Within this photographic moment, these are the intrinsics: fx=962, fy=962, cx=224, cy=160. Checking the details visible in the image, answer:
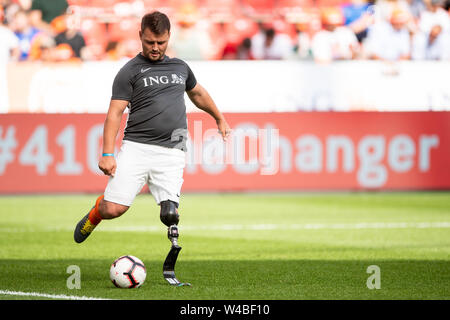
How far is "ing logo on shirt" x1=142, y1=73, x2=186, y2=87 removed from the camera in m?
7.95

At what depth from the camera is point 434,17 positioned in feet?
69.2

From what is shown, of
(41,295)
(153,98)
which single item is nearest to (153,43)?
(153,98)

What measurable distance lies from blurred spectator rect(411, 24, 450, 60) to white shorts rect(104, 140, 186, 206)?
13.4 m

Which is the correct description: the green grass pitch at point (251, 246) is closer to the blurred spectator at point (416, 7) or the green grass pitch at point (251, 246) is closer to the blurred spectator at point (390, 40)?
the blurred spectator at point (390, 40)

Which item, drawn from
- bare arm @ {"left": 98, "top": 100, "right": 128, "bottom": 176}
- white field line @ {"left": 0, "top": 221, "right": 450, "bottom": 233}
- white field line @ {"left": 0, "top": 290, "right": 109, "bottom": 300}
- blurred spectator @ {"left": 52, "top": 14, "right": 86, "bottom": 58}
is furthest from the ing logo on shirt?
blurred spectator @ {"left": 52, "top": 14, "right": 86, "bottom": 58}

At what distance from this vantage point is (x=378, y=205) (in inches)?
653

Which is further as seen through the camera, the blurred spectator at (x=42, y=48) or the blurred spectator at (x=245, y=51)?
the blurred spectator at (x=245, y=51)

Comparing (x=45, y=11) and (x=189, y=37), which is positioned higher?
(x=45, y=11)

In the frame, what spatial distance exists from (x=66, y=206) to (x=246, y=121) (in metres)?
3.86

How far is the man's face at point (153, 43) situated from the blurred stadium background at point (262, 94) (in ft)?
24.6

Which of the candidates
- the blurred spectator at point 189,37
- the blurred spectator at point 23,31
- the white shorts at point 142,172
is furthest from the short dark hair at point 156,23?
the blurred spectator at point 23,31

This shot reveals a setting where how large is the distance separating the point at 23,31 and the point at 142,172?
13193 millimetres

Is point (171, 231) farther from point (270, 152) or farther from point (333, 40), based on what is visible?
point (333, 40)

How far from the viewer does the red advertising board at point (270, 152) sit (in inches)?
703
